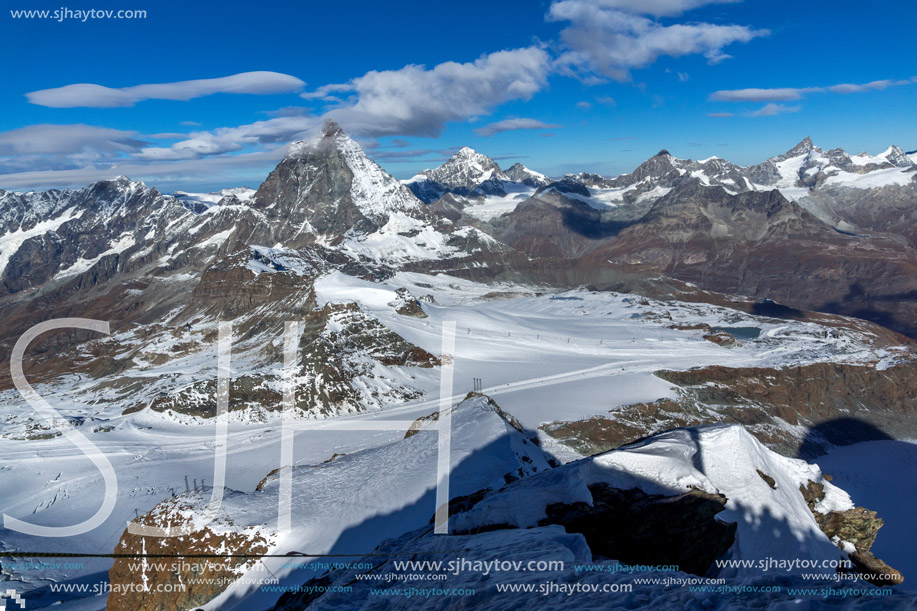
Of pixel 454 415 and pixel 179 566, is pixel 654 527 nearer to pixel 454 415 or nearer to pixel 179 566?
pixel 179 566

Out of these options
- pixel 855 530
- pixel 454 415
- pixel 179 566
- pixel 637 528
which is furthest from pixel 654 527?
pixel 454 415

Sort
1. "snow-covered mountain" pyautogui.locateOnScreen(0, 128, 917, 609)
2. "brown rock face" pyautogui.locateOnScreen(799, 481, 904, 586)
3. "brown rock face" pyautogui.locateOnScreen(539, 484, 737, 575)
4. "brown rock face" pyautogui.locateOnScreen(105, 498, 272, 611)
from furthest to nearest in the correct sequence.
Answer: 1. "brown rock face" pyautogui.locateOnScreen(799, 481, 904, 586)
2. "brown rock face" pyautogui.locateOnScreen(105, 498, 272, 611)
3. "snow-covered mountain" pyautogui.locateOnScreen(0, 128, 917, 609)
4. "brown rock face" pyautogui.locateOnScreen(539, 484, 737, 575)

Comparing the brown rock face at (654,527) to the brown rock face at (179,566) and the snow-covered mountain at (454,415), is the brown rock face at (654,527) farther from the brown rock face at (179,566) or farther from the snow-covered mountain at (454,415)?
the brown rock face at (179,566)

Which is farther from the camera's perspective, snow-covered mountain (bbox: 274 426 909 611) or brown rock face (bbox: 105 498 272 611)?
brown rock face (bbox: 105 498 272 611)

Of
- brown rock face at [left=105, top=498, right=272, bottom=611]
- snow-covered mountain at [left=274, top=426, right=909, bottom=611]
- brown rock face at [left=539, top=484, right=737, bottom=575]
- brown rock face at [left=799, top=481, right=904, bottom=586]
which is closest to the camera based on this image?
snow-covered mountain at [left=274, top=426, right=909, bottom=611]

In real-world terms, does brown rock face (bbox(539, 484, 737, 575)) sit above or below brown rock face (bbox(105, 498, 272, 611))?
above

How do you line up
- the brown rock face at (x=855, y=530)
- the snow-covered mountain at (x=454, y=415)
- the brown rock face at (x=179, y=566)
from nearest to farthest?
the snow-covered mountain at (x=454, y=415) → the brown rock face at (x=179, y=566) → the brown rock face at (x=855, y=530)

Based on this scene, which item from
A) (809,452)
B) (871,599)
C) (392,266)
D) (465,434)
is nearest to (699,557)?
(871,599)

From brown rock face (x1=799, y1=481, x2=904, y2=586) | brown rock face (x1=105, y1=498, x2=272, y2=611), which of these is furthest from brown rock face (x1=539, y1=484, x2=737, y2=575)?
brown rock face (x1=105, y1=498, x2=272, y2=611)

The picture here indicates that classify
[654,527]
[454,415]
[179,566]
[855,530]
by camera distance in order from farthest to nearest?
1. [454,415]
2. [855,530]
3. [179,566]
4. [654,527]

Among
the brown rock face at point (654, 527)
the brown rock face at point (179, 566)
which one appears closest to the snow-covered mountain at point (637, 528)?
the brown rock face at point (654, 527)

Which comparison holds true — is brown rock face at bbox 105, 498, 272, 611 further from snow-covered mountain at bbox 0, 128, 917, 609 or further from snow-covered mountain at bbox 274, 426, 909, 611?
snow-covered mountain at bbox 274, 426, 909, 611

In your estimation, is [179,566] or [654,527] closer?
[654,527]
